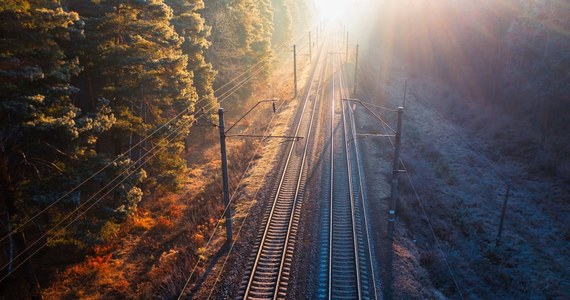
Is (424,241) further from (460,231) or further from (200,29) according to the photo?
(200,29)

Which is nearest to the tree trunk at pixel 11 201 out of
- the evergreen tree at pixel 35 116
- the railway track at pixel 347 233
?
the evergreen tree at pixel 35 116

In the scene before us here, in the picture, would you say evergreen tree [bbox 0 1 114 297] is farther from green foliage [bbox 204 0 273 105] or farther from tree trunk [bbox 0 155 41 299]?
green foliage [bbox 204 0 273 105]

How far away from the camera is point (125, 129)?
57.0ft

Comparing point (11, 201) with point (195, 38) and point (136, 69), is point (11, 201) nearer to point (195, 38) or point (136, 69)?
point (136, 69)

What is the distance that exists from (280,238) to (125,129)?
924 cm

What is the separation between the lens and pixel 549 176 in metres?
24.5

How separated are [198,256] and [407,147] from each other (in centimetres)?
2271

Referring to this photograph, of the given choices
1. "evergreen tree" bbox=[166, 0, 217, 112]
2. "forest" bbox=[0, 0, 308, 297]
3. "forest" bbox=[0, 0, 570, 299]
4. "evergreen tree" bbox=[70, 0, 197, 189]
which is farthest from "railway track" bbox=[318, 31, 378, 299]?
"evergreen tree" bbox=[166, 0, 217, 112]

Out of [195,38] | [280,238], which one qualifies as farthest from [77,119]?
[195,38]

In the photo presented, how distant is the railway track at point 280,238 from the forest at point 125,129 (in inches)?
112

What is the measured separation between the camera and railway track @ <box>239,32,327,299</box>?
551 inches

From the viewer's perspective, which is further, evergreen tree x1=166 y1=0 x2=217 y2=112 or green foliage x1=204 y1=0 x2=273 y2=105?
green foliage x1=204 y1=0 x2=273 y2=105

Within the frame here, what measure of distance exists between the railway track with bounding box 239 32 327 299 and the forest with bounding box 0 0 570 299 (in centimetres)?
286

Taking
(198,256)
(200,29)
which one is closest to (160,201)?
(198,256)
